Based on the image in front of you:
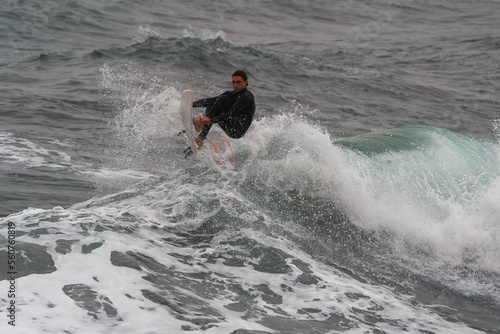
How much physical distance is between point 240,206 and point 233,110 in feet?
4.84

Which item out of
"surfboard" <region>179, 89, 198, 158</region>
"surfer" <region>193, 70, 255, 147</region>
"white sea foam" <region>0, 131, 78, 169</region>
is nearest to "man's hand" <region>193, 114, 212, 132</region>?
"surfer" <region>193, 70, 255, 147</region>

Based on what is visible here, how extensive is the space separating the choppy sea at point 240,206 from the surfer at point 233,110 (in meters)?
0.75

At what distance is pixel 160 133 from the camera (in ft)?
35.1

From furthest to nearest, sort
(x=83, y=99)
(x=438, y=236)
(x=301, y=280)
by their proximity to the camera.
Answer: (x=83, y=99) → (x=438, y=236) → (x=301, y=280)

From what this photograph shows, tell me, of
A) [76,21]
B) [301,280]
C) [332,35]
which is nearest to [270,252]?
[301,280]

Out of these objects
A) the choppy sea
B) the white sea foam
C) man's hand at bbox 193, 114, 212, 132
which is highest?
man's hand at bbox 193, 114, 212, 132

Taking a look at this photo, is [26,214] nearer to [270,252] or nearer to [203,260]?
[203,260]

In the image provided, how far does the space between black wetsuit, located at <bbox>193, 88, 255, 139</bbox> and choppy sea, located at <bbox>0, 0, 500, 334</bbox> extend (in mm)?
795

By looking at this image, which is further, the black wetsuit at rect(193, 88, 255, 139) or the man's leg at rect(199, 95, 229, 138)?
the man's leg at rect(199, 95, 229, 138)

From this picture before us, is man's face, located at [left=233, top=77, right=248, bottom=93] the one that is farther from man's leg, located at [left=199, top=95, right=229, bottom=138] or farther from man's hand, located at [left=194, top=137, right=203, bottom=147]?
man's hand, located at [left=194, top=137, right=203, bottom=147]

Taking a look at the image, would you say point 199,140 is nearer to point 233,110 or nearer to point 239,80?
point 233,110

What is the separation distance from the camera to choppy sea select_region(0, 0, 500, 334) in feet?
20.6

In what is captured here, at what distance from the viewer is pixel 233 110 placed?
9258mm

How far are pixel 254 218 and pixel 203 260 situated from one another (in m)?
1.50
